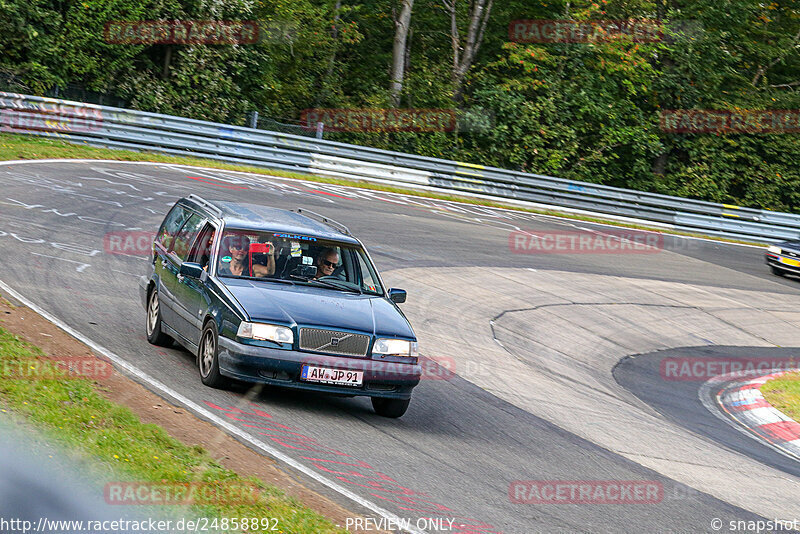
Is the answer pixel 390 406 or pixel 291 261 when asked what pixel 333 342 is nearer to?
pixel 390 406

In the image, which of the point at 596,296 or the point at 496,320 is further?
the point at 596,296

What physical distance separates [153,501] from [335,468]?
2.00 metres

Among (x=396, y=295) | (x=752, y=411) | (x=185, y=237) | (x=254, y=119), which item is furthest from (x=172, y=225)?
(x=254, y=119)

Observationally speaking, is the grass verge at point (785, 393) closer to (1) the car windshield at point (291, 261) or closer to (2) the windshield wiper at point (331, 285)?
(1) the car windshield at point (291, 261)

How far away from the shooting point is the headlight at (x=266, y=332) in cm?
801

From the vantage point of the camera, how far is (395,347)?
27.7 ft

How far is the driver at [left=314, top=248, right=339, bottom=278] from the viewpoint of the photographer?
9.28m

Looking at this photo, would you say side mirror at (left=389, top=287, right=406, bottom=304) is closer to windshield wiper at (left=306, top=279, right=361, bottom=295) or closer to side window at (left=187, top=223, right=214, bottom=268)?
windshield wiper at (left=306, top=279, right=361, bottom=295)

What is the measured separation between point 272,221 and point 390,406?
2.28 meters

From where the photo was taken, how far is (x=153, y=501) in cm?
519

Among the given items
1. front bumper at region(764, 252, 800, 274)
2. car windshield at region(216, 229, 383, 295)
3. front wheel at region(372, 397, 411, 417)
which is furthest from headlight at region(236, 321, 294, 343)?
front bumper at region(764, 252, 800, 274)

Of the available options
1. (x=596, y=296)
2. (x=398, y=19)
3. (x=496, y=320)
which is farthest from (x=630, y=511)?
(x=398, y=19)

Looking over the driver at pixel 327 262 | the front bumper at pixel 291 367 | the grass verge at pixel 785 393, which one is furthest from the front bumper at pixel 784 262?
the front bumper at pixel 291 367

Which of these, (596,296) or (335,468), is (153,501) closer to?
(335,468)
